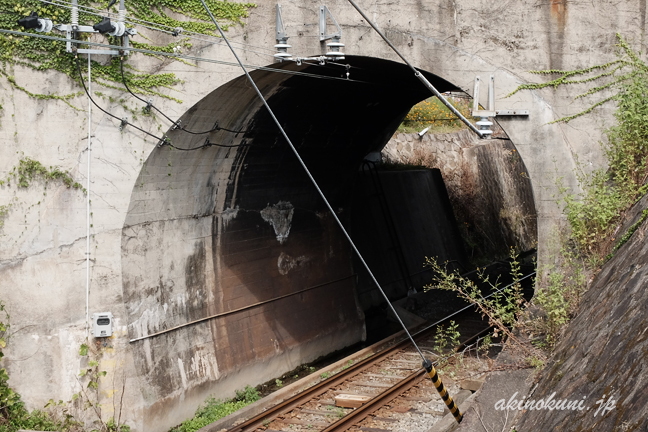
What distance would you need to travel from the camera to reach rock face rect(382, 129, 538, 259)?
23969 mm

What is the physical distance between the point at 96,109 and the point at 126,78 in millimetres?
574

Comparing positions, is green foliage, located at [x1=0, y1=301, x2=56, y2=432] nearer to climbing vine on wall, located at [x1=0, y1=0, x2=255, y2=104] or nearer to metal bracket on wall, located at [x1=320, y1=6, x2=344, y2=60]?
climbing vine on wall, located at [x1=0, y1=0, x2=255, y2=104]

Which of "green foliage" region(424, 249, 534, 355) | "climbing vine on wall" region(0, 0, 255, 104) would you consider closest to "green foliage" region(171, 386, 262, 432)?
"green foliage" region(424, 249, 534, 355)

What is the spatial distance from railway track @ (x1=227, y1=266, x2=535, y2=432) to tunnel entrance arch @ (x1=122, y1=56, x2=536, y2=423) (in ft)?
4.87

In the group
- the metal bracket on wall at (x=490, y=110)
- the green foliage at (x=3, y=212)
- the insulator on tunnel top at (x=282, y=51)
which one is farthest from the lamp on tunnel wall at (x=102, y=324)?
the metal bracket on wall at (x=490, y=110)

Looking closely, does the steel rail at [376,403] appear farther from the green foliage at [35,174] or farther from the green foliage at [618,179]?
the green foliage at [35,174]

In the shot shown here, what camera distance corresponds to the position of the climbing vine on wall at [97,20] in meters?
7.98

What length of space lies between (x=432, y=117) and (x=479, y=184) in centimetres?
431

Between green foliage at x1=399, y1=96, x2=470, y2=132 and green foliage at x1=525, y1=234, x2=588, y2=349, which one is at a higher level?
green foliage at x1=399, y1=96, x2=470, y2=132

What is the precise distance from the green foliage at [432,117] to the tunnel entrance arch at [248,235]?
11879mm

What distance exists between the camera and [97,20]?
8.38 m

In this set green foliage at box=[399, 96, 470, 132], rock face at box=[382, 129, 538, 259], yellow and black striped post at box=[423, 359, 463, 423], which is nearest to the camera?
yellow and black striped post at box=[423, 359, 463, 423]

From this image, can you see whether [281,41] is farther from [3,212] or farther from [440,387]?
[440,387]

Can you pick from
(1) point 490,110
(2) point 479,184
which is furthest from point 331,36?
(2) point 479,184
